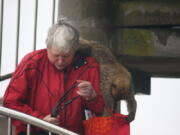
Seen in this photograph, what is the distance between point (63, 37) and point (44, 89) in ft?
1.09

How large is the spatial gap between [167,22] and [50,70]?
5.19 feet

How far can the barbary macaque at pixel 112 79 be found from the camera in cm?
348

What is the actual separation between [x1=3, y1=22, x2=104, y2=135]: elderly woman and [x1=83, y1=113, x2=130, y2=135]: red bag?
7 centimetres

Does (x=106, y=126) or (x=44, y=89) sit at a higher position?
(x=44, y=89)

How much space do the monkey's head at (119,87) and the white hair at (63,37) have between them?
1.03m

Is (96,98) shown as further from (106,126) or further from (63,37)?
(63,37)

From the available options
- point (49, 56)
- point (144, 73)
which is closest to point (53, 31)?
point (49, 56)

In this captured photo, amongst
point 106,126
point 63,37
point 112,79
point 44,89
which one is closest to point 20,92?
point 44,89

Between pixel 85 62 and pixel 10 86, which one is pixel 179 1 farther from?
pixel 10 86

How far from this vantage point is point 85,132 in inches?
105

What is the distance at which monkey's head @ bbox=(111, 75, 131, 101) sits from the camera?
354cm

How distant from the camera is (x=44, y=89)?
255cm

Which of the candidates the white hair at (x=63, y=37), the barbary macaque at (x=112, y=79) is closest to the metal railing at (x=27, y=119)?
the white hair at (x=63, y=37)

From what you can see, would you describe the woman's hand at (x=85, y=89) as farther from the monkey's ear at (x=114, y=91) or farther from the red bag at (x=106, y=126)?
the monkey's ear at (x=114, y=91)
